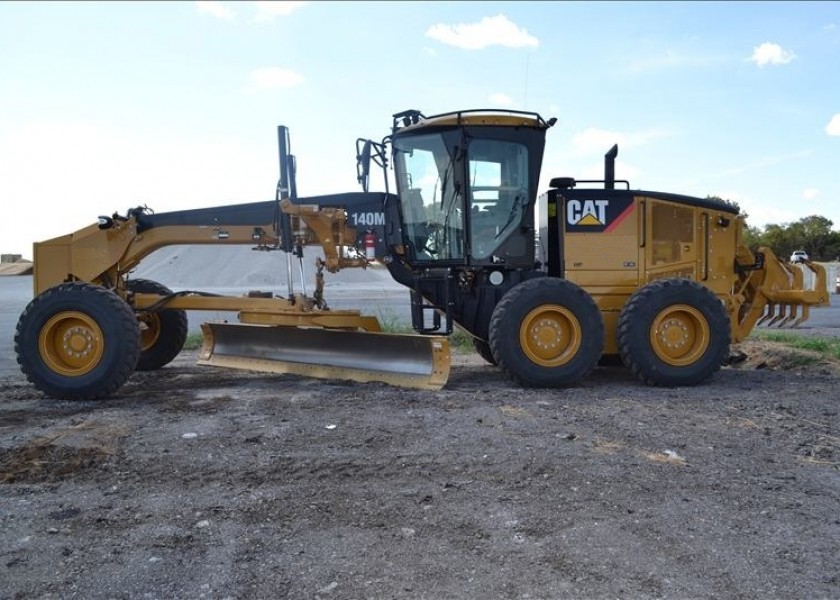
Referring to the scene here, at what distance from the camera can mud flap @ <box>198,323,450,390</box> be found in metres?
7.59

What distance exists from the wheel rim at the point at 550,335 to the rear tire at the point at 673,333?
55 centimetres

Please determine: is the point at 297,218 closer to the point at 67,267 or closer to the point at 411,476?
the point at 67,267

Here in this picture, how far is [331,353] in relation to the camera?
8195 millimetres

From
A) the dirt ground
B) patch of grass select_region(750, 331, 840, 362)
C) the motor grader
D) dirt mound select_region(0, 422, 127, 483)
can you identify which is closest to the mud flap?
the motor grader

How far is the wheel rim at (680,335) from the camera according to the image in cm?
788

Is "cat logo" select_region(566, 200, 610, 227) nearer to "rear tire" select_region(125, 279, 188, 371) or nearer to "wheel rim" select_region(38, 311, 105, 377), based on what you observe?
"rear tire" select_region(125, 279, 188, 371)

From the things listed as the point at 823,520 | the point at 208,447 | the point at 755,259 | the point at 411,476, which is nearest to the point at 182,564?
the point at 411,476

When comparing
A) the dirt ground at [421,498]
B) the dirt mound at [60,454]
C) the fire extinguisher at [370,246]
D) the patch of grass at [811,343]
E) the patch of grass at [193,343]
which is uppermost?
the fire extinguisher at [370,246]

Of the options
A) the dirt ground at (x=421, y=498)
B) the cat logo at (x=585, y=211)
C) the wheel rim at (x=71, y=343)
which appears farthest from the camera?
the cat logo at (x=585, y=211)

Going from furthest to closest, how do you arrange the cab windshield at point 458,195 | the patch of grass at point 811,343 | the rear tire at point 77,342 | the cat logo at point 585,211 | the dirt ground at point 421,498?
the patch of grass at point 811,343 < the cat logo at point 585,211 < the cab windshield at point 458,195 < the rear tire at point 77,342 < the dirt ground at point 421,498

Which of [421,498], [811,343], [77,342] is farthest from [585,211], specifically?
[77,342]

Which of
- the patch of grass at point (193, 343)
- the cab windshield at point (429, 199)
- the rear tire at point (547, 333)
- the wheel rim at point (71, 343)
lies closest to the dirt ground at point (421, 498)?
the wheel rim at point (71, 343)

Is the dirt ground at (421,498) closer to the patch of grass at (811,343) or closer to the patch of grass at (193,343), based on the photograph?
the patch of grass at (811,343)

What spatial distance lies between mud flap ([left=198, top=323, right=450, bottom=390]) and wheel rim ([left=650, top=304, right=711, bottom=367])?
7.53ft
